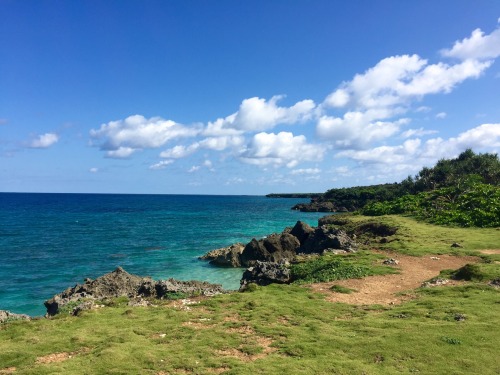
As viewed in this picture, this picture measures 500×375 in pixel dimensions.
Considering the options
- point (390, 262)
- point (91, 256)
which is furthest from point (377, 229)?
point (91, 256)

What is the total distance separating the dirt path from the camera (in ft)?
78.0

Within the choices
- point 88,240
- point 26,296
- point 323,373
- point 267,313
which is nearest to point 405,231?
point 267,313

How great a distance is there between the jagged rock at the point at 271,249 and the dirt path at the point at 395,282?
19234 millimetres

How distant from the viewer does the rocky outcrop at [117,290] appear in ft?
82.2

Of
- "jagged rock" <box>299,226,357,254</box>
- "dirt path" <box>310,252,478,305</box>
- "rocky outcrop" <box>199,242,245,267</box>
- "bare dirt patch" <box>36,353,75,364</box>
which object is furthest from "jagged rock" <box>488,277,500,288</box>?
"rocky outcrop" <box>199,242,245,267</box>

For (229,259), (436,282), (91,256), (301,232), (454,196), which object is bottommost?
(91,256)

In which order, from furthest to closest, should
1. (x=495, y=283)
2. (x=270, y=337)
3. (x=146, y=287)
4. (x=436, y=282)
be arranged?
(x=146, y=287)
(x=436, y=282)
(x=495, y=283)
(x=270, y=337)

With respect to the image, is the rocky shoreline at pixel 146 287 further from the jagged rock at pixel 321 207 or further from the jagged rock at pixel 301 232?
the jagged rock at pixel 321 207

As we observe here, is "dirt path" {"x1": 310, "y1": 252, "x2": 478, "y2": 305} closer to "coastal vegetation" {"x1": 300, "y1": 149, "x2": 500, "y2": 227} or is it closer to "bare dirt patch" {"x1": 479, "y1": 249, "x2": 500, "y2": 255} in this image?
"bare dirt patch" {"x1": 479, "y1": 249, "x2": 500, "y2": 255}

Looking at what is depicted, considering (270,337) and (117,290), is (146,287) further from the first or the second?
(270,337)

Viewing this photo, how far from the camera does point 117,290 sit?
30.5m

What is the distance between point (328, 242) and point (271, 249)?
10.6m

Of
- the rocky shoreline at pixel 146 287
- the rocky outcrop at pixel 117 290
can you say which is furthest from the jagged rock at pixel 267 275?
the rocky outcrop at pixel 117 290

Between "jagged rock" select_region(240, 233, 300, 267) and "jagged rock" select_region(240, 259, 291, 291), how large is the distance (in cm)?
1865
